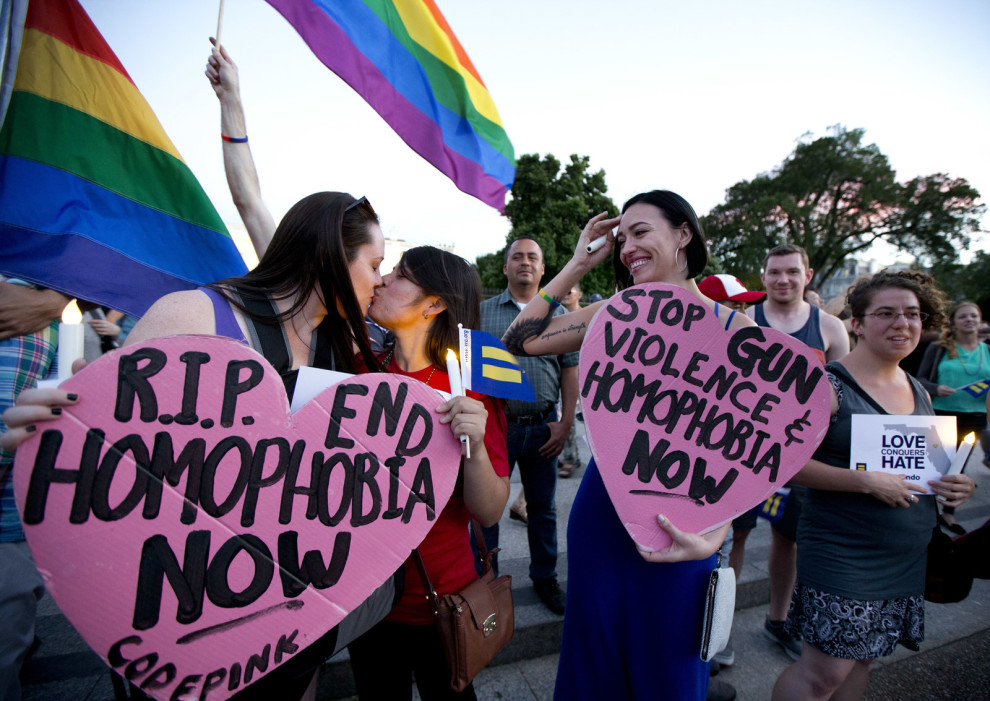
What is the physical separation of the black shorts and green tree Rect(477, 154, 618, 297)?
20.5m

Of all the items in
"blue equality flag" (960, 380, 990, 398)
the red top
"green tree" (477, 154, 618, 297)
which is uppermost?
"green tree" (477, 154, 618, 297)

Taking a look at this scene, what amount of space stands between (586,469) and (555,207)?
940 inches

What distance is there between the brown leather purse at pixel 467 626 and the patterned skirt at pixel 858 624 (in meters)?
1.17

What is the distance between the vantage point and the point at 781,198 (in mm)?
26031

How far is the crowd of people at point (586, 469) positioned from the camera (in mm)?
1212

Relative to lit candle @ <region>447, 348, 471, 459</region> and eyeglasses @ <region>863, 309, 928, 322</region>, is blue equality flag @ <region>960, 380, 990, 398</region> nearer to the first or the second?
eyeglasses @ <region>863, 309, 928, 322</region>

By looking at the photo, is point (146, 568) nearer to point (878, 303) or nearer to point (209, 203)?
point (209, 203)

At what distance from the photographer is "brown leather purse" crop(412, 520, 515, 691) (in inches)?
51.5

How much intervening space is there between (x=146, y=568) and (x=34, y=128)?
1729 mm

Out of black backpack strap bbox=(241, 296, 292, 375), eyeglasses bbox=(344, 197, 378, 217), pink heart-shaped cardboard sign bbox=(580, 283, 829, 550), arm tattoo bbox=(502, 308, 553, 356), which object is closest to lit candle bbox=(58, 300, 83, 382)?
black backpack strap bbox=(241, 296, 292, 375)

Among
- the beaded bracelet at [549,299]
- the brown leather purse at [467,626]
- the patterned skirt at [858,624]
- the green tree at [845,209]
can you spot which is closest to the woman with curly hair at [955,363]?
the patterned skirt at [858,624]

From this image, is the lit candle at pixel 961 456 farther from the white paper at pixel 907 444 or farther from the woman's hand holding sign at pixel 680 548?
the woman's hand holding sign at pixel 680 548

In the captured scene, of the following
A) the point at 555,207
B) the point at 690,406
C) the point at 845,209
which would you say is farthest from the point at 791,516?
the point at 845,209

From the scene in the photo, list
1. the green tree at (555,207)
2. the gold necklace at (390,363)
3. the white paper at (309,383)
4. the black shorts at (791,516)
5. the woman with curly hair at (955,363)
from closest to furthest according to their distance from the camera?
the white paper at (309,383) → the gold necklace at (390,363) → the black shorts at (791,516) → the woman with curly hair at (955,363) → the green tree at (555,207)
